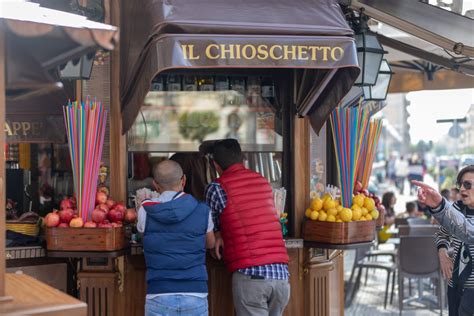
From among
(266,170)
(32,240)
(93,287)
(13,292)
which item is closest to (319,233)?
(266,170)

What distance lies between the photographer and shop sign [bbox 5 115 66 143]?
615 centimetres

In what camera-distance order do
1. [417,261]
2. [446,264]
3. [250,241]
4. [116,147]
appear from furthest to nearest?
[417,261], [116,147], [446,264], [250,241]

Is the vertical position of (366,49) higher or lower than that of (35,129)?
higher

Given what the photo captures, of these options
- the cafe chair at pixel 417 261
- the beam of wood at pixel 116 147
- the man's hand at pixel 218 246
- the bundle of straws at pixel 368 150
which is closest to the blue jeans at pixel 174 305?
the man's hand at pixel 218 246

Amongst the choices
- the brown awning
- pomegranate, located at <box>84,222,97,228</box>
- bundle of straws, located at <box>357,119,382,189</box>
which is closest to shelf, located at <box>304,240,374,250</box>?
bundle of straws, located at <box>357,119,382,189</box>

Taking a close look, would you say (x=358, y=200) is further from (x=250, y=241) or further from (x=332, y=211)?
(x=250, y=241)

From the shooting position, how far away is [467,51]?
6648 millimetres

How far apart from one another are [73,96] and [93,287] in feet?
4.66

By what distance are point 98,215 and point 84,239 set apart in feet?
0.61

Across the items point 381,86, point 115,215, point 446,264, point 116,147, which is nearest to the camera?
point 115,215

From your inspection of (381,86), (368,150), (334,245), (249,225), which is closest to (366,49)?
(368,150)

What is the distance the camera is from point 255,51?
485 centimetres

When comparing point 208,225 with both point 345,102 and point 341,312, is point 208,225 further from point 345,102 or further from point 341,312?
point 345,102

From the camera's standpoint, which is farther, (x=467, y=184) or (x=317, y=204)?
(x=317, y=204)
